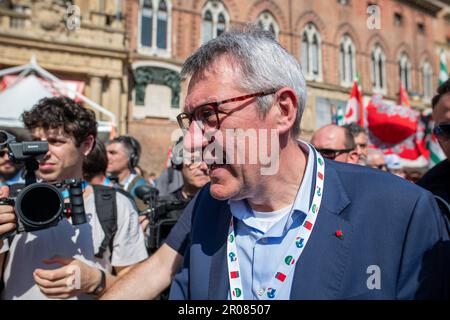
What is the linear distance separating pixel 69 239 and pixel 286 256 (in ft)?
3.85

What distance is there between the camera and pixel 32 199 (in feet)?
4.94

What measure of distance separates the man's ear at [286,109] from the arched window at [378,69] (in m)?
18.8

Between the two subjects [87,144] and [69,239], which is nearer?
[69,239]

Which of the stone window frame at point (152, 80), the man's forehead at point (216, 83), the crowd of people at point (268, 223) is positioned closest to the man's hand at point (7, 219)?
the crowd of people at point (268, 223)

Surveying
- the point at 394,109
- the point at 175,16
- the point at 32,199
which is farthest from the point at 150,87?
the point at 32,199

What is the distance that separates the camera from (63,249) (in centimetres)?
185

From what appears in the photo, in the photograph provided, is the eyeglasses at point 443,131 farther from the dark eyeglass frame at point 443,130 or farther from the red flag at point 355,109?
the red flag at point 355,109

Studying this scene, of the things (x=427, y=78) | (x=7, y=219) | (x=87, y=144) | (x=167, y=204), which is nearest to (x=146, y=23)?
(x=167, y=204)

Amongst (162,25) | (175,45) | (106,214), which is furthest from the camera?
(175,45)

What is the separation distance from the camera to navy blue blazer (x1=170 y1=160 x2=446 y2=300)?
1136 mm

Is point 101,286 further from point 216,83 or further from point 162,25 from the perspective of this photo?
point 162,25

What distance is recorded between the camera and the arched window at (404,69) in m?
19.3
